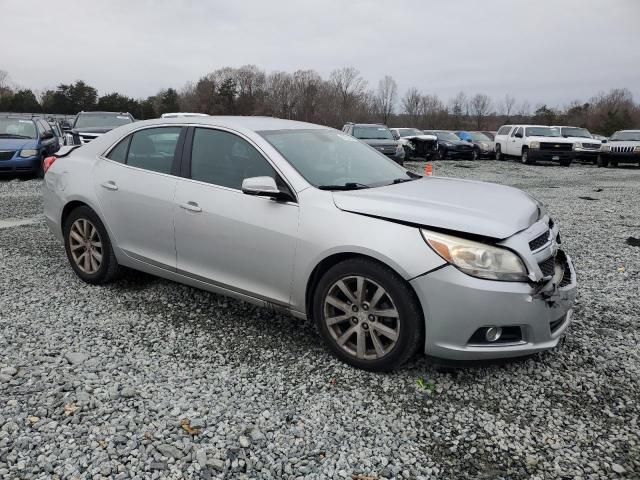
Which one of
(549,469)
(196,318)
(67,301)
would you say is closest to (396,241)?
(549,469)

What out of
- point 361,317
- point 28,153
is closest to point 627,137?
point 28,153

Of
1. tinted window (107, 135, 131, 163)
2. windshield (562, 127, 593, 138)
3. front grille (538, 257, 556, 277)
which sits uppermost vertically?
windshield (562, 127, 593, 138)

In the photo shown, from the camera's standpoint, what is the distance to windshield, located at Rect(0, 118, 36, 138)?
13.1 meters

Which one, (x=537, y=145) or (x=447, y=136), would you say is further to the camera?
(x=447, y=136)

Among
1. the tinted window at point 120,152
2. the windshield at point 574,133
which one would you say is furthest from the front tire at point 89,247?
the windshield at point 574,133

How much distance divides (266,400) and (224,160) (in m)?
1.82

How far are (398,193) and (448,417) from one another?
1.45 meters

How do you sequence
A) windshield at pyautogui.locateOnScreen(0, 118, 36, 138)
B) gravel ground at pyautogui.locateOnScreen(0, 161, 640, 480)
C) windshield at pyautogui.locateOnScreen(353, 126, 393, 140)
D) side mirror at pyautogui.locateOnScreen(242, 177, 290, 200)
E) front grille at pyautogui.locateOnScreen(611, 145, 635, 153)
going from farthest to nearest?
1. front grille at pyautogui.locateOnScreen(611, 145, 635, 153)
2. windshield at pyautogui.locateOnScreen(353, 126, 393, 140)
3. windshield at pyautogui.locateOnScreen(0, 118, 36, 138)
4. side mirror at pyautogui.locateOnScreen(242, 177, 290, 200)
5. gravel ground at pyautogui.locateOnScreen(0, 161, 640, 480)

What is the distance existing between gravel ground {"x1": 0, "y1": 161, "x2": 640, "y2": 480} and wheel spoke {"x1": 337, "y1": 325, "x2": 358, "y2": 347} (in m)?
0.19

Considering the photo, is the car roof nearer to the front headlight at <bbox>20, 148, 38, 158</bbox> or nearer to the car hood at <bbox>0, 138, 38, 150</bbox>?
the front headlight at <bbox>20, 148, 38, 158</bbox>

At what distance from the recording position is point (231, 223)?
361 centimetres

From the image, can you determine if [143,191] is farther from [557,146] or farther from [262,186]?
[557,146]

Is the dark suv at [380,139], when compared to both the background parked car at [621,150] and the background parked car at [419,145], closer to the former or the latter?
the background parked car at [419,145]

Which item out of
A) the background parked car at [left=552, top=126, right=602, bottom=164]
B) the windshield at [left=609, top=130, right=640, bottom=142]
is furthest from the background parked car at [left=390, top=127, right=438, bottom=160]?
the windshield at [left=609, top=130, right=640, bottom=142]
